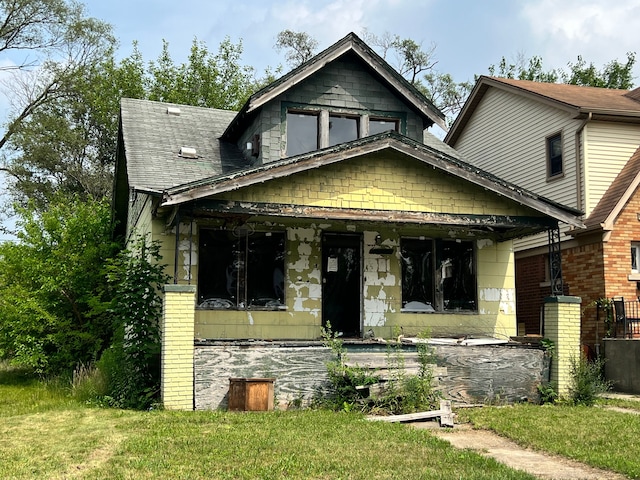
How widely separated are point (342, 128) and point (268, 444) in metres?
8.72

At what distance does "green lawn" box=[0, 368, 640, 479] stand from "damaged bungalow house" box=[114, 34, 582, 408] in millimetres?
1579

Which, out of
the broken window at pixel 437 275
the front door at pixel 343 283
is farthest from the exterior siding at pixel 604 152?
the front door at pixel 343 283

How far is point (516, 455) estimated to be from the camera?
7.89m

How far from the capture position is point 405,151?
39.9ft

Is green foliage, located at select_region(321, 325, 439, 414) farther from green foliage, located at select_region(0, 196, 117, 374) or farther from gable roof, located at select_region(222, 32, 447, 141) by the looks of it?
green foliage, located at select_region(0, 196, 117, 374)

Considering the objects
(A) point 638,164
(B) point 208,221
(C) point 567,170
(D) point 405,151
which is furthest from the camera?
(C) point 567,170

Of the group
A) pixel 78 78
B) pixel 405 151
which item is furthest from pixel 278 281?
pixel 78 78

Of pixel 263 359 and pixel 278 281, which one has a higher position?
pixel 278 281

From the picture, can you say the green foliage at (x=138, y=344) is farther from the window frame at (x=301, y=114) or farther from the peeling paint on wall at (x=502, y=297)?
the peeling paint on wall at (x=502, y=297)

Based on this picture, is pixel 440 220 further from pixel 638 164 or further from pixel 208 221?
pixel 638 164

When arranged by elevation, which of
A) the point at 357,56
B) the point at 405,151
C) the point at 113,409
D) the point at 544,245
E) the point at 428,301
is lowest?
the point at 113,409

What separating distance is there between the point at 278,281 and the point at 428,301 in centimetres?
343

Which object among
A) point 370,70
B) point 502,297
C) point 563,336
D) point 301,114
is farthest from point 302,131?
point 563,336

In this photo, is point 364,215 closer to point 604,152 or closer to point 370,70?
point 370,70
